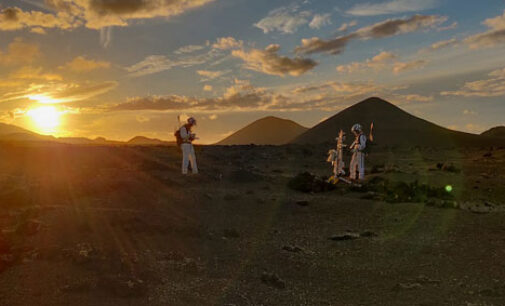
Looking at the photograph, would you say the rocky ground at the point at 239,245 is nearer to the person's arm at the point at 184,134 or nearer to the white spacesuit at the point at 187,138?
the white spacesuit at the point at 187,138

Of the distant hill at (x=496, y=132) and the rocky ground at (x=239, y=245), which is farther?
the distant hill at (x=496, y=132)

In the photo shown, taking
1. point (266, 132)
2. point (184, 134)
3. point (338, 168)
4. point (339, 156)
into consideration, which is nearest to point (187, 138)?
point (184, 134)

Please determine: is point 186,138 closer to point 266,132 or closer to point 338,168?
point 338,168

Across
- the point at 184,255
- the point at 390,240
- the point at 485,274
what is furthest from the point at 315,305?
the point at 390,240

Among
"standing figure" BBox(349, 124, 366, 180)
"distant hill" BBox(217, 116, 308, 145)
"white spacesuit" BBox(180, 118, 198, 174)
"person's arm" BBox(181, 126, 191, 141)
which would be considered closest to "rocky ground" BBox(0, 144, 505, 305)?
"white spacesuit" BBox(180, 118, 198, 174)

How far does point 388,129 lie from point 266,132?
189 ft

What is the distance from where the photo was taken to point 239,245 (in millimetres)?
10320

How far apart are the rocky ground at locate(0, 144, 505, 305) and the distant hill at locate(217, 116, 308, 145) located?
125 meters

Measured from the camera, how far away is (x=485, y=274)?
845 centimetres

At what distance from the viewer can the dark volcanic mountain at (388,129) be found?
295 ft

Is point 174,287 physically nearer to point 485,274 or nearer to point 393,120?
point 485,274

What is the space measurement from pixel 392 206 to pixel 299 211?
348 cm

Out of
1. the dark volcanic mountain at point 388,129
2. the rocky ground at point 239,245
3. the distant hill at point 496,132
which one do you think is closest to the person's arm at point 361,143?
the rocky ground at point 239,245

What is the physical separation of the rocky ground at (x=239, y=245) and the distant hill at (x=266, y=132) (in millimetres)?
124667
